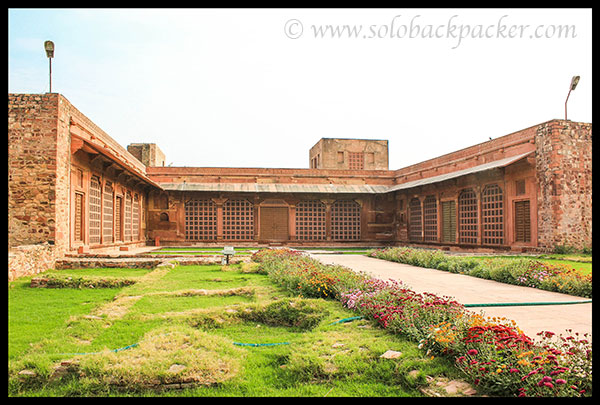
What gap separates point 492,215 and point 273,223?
11.7m

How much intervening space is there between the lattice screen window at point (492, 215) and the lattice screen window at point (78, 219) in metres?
15.2

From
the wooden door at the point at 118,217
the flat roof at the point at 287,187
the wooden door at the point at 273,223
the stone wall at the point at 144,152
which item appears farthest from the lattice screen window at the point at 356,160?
the wooden door at the point at 118,217

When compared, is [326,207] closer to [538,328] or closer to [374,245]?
[374,245]

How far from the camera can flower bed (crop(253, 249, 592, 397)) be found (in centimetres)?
292

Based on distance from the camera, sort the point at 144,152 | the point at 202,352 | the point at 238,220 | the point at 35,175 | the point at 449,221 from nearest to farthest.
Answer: the point at 202,352, the point at 35,175, the point at 449,221, the point at 238,220, the point at 144,152

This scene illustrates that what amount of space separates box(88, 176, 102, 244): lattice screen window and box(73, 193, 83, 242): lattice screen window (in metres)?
0.63

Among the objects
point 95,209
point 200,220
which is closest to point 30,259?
point 95,209

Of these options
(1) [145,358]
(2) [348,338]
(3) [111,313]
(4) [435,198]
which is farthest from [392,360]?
(4) [435,198]

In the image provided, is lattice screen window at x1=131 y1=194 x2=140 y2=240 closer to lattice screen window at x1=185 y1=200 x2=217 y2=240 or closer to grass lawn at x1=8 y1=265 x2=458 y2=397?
lattice screen window at x1=185 y1=200 x2=217 y2=240

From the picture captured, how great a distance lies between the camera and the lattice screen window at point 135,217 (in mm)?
20328

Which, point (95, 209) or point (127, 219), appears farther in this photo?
point (127, 219)

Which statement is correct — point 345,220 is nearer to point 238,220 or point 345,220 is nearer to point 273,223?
point 273,223

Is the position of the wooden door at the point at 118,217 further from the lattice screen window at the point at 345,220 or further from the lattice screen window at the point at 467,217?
the lattice screen window at the point at 467,217

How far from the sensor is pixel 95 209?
14961 millimetres
